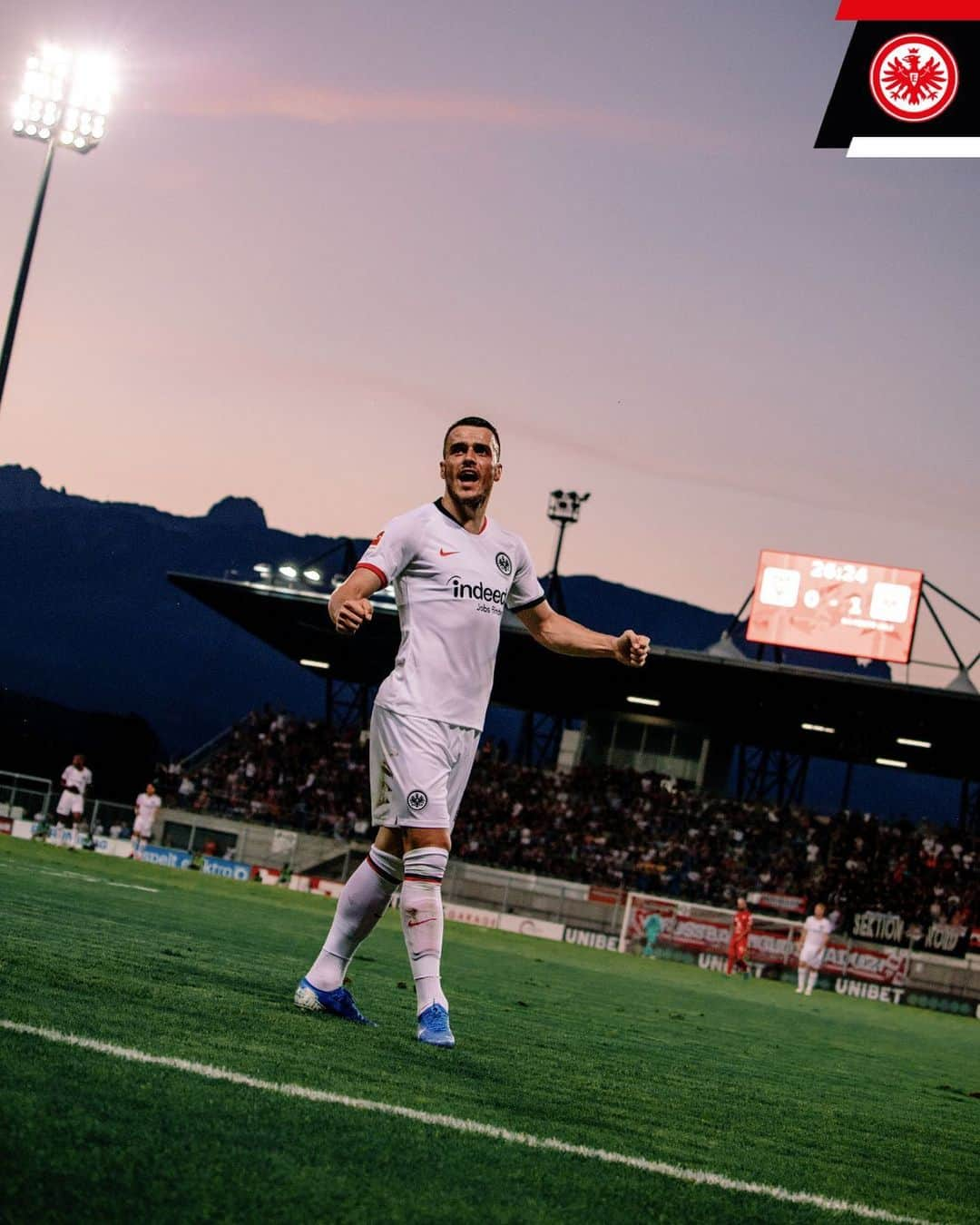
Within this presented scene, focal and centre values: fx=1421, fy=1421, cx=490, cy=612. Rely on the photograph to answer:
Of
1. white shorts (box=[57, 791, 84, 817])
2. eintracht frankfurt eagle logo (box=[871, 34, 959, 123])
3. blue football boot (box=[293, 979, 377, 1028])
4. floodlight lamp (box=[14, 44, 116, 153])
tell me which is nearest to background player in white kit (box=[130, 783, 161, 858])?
white shorts (box=[57, 791, 84, 817])

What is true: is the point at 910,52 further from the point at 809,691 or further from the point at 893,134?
the point at 809,691

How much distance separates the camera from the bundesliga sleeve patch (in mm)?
9609

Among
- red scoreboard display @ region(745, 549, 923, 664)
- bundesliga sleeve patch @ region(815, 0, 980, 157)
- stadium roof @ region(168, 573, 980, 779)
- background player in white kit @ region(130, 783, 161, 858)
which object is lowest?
background player in white kit @ region(130, 783, 161, 858)

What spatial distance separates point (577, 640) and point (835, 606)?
3362cm

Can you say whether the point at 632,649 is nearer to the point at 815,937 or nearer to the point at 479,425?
the point at 479,425

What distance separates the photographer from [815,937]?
2761cm

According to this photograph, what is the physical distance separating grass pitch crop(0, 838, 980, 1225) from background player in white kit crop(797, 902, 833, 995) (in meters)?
17.6

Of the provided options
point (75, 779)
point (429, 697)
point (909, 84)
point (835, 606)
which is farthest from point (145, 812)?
point (429, 697)

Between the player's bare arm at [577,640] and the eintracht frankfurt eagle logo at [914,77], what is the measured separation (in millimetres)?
5248

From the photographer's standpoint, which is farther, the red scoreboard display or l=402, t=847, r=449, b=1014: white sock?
the red scoreboard display

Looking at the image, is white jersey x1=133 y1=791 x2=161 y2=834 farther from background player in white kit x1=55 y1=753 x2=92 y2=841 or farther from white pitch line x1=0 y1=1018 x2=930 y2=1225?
white pitch line x1=0 y1=1018 x2=930 y2=1225

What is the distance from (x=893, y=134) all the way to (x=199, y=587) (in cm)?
3236

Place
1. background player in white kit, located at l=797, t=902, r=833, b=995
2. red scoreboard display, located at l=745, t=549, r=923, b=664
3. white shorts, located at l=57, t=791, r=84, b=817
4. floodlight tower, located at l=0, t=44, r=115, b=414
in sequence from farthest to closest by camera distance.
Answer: red scoreboard display, located at l=745, t=549, r=923, b=664
white shorts, located at l=57, t=791, r=84, b=817
floodlight tower, located at l=0, t=44, r=115, b=414
background player in white kit, located at l=797, t=902, r=833, b=995

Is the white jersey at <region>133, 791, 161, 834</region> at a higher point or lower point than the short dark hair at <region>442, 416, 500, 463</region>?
lower
